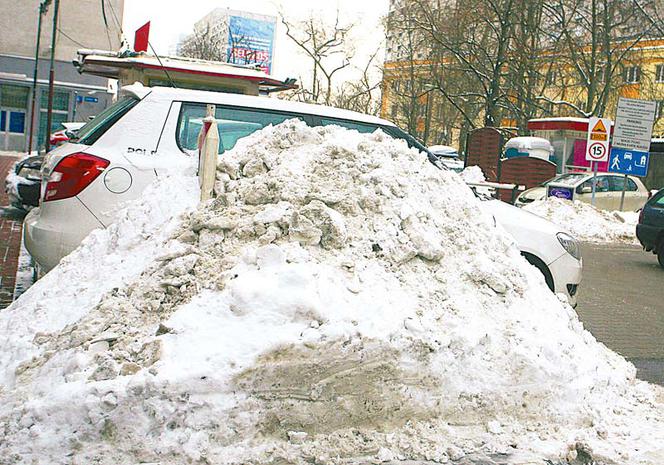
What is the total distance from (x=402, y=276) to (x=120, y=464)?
5.93 ft

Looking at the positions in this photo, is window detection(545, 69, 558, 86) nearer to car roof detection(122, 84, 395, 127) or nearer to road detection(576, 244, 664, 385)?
road detection(576, 244, 664, 385)

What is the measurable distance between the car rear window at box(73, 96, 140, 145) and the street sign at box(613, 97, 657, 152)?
60.3 feet

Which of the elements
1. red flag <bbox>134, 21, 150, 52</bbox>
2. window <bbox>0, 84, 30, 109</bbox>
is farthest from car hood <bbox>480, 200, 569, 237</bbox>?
window <bbox>0, 84, 30, 109</bbox>

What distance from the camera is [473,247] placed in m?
4.95

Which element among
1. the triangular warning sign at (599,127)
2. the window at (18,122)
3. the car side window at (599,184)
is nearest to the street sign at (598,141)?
the triangular warning sign at (599,127)

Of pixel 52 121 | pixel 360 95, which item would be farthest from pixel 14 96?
pixel 360 95

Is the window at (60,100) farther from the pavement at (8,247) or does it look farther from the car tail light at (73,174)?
the car tail light at (73,174)

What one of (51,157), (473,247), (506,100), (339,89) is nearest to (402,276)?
(473,247)

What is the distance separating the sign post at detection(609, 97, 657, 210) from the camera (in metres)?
22.3

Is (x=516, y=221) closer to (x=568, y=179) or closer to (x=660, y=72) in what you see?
(x=568, y=179)

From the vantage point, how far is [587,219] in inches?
827

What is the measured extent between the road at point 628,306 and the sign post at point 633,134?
648 centimetres

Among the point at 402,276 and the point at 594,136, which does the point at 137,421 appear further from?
the point at 594,136

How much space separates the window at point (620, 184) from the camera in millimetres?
23656
